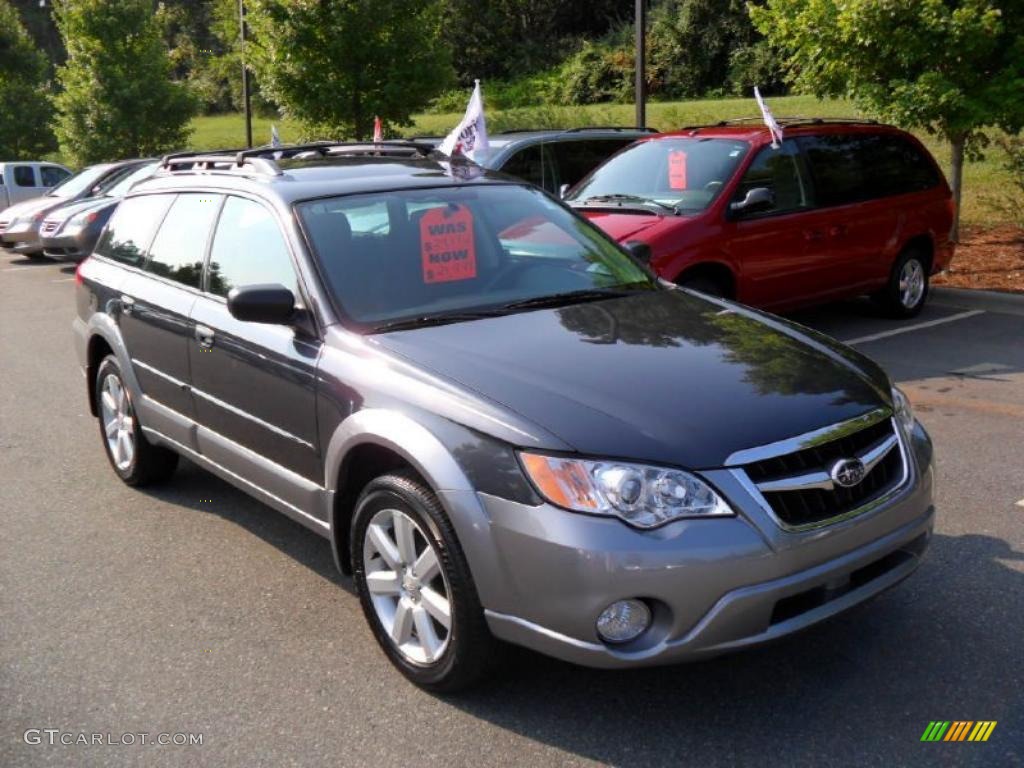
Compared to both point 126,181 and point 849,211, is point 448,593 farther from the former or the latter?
point 126,181

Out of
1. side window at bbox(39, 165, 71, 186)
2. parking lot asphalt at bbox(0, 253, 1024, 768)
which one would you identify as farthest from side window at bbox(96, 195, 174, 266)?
side window at bbox(39, 165, 71, 186)

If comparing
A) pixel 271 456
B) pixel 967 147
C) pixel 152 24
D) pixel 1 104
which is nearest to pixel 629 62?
pixel 152 24

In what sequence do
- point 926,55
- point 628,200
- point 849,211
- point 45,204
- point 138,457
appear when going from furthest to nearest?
point 45,204, point 926,55, point 849,211, point 628,200, point 138,457

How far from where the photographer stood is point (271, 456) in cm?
427

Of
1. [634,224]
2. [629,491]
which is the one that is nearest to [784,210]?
[634,224]

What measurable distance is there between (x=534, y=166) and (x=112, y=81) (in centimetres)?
2040

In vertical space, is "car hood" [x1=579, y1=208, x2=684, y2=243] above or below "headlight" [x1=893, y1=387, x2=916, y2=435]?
above

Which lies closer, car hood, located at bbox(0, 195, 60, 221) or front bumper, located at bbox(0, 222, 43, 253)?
front bumper, located at bbox(0, 222, 43, 253)

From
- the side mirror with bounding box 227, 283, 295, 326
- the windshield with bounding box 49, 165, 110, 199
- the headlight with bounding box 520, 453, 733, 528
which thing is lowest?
the headlight with bounding box 520, 453, 733, 528

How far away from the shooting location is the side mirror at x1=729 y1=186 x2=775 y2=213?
26.9 feet

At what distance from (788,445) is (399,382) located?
1.27 m

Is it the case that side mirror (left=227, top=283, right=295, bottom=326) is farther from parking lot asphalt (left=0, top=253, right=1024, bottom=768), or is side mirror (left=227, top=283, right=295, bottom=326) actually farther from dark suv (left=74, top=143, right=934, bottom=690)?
parking lot asphalt (left=0, top=253, right=1024, bottom=768)

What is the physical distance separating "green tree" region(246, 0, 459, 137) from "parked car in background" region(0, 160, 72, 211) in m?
7.03

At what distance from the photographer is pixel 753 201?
8.20 meters
